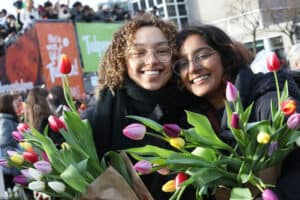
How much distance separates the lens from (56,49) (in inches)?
417

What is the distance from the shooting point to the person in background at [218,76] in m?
1.37

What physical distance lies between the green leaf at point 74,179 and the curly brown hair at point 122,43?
652 mm

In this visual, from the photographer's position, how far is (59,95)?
4121 mm

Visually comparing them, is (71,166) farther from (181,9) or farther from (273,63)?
(181,9)

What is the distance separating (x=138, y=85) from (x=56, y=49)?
9.07 meters

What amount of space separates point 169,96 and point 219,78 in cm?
27

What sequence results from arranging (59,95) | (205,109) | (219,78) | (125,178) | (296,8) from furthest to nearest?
(296,8) < (59,95) < (205,109) < (219,78) < (125,178)

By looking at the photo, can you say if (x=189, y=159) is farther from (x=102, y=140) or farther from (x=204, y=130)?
(x=102, y=140)

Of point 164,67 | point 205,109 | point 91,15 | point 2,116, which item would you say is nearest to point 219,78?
point 205,109

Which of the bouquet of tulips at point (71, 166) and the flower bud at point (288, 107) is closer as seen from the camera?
the flower bud at point (288, 107)

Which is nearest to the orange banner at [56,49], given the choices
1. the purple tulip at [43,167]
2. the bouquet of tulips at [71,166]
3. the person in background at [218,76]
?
the person in background at [218,76]

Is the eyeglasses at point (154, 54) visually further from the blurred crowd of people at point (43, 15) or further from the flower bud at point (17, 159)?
the blurred crowd of people at point (43, 15)

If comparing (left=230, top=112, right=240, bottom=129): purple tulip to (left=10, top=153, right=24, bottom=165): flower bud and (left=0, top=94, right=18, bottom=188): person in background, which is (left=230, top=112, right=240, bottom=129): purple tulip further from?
(left=0, top=94, right=18, bottom=188): person in background

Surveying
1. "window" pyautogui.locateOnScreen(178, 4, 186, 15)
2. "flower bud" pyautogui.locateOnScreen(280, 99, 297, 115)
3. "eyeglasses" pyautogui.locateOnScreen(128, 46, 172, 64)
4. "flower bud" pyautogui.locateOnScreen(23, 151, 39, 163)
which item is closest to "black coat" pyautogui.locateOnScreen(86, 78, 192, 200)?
"eyeglasses" pyautogui.locateOnScreen(128, 46, 172, 64)
